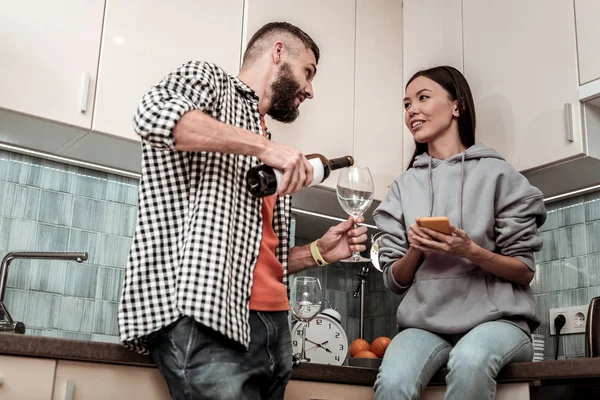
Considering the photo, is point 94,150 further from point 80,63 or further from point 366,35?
point 366,35

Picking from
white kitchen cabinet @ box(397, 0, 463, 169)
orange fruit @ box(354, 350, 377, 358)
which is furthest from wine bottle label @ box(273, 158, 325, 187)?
white kitchen cabinet @ box(397, 0, 463, 169)

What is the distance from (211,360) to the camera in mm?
1274

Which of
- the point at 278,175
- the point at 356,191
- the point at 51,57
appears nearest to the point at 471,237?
the point at 356,191

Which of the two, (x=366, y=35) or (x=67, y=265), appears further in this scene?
(x=366, y=35)

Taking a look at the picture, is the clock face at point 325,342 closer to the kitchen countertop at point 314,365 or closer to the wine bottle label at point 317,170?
the kitchen countertop at point 314,365

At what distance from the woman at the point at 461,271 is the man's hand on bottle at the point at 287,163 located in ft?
1.53

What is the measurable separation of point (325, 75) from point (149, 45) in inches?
25.8

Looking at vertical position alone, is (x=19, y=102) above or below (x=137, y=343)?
above

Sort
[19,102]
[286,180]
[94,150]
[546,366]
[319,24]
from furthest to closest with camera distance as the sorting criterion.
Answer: [319,24] < [94,150] < [19,102] < [546,366] < [286,180]

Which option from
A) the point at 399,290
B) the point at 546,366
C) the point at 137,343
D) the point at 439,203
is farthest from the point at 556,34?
the point at 137,343

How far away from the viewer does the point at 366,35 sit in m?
2.72

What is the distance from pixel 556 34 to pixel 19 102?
154 centimetres

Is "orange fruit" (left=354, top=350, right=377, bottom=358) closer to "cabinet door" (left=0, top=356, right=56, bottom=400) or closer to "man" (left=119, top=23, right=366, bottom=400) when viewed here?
"man" (left=119, top=23, right=366, bottom=400)

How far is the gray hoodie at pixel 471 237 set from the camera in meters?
1.79
